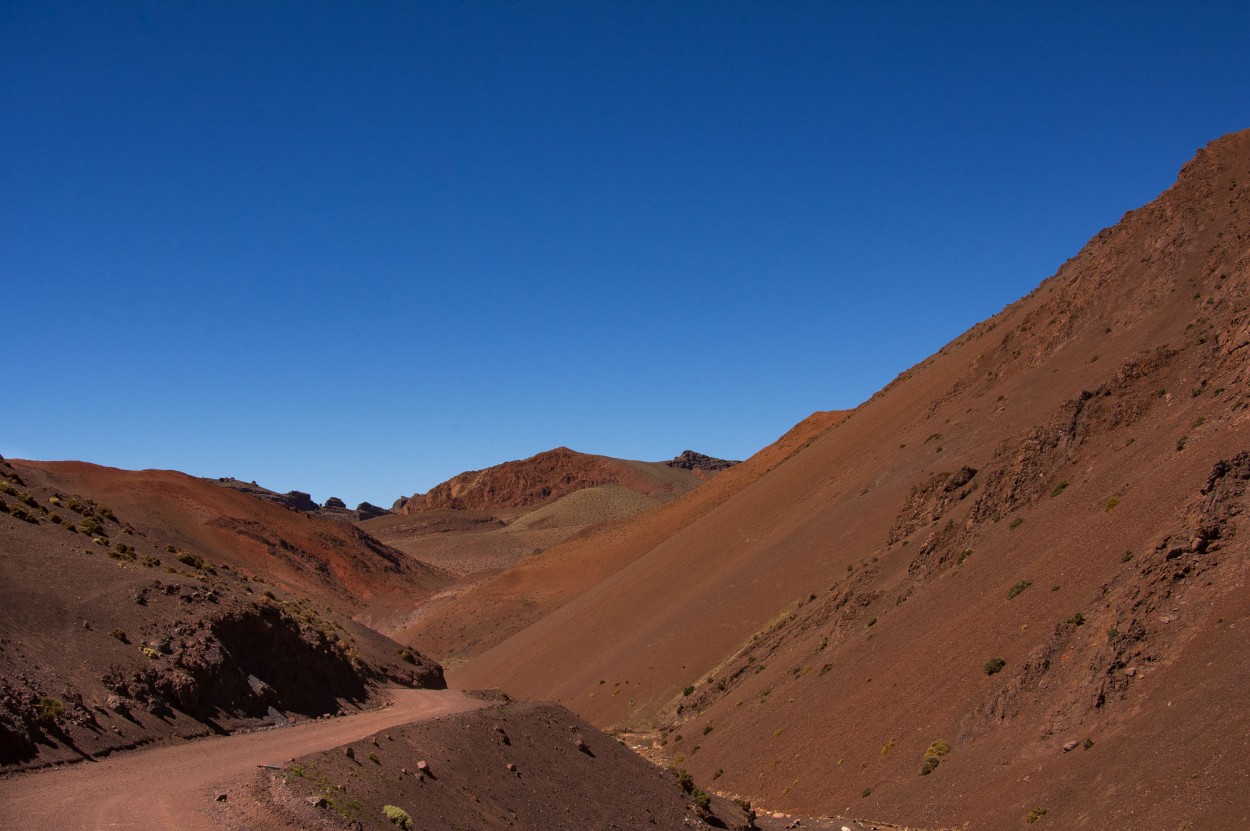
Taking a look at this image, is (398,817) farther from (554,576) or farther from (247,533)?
(247,533)

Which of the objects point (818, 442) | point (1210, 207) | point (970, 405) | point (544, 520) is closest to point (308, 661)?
point (970, 405)

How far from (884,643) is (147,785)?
1975 centimetres

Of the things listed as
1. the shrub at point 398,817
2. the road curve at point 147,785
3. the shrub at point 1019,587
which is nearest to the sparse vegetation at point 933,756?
the shrub at point 1019,587

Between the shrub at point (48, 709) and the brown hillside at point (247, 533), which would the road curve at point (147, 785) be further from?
the brown hillside at point (247, 533)

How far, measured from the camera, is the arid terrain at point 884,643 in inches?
603

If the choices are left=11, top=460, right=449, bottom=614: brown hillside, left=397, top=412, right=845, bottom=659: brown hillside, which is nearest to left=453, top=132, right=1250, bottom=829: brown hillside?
left=397, top=412, right=845, bottom=659: brown hillside

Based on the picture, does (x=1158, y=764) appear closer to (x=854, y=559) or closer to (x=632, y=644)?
(x=854, y=559)

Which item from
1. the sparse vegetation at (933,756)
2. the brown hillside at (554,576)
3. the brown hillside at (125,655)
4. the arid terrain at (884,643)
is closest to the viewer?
the brown hillside at (125,655)

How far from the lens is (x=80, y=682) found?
16.0 meters

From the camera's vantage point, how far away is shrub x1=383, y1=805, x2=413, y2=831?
12.4 metres

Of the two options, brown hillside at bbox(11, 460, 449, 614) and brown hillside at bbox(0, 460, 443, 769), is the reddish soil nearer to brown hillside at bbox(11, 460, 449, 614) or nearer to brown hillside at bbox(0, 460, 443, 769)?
brown hillside at bbox(0, 460, 443, 769)

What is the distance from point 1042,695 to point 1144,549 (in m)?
4.00

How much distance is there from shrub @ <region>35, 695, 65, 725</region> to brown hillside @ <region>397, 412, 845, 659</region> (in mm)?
55903

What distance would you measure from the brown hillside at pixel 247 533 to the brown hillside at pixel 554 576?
8.32m
